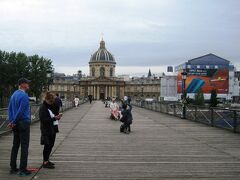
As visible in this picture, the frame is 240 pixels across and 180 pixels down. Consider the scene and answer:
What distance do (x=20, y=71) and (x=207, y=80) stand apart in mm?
42874

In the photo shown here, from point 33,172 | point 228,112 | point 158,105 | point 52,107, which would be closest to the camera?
point 33,172

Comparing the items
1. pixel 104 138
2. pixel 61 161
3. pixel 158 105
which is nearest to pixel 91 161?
pixel 61 161

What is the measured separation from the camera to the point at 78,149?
14750mm

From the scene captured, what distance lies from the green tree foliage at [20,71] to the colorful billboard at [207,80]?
3172 cm

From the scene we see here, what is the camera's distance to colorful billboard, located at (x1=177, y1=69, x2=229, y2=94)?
10419cm

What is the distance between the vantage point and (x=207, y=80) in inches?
4139

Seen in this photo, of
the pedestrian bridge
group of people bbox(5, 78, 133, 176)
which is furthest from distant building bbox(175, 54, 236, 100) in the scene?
group of people bbox(5, 78, 133, 176)

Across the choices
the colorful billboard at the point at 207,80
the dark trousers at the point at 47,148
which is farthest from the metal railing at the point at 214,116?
the colorful billboard at the point at 207,80

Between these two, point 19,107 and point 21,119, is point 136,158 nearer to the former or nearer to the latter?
point 21,119

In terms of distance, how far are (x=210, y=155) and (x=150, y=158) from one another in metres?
1.98

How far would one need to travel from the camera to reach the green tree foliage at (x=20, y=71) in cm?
10131

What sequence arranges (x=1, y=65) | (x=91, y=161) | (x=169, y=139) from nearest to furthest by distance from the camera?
1. (x=91, y=161)
2. (x=169, y=139)
3. (x=1, y=65)

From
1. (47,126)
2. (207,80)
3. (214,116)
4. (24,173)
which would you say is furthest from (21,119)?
(207,80)

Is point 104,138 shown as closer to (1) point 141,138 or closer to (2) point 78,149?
(1) point 141,138
